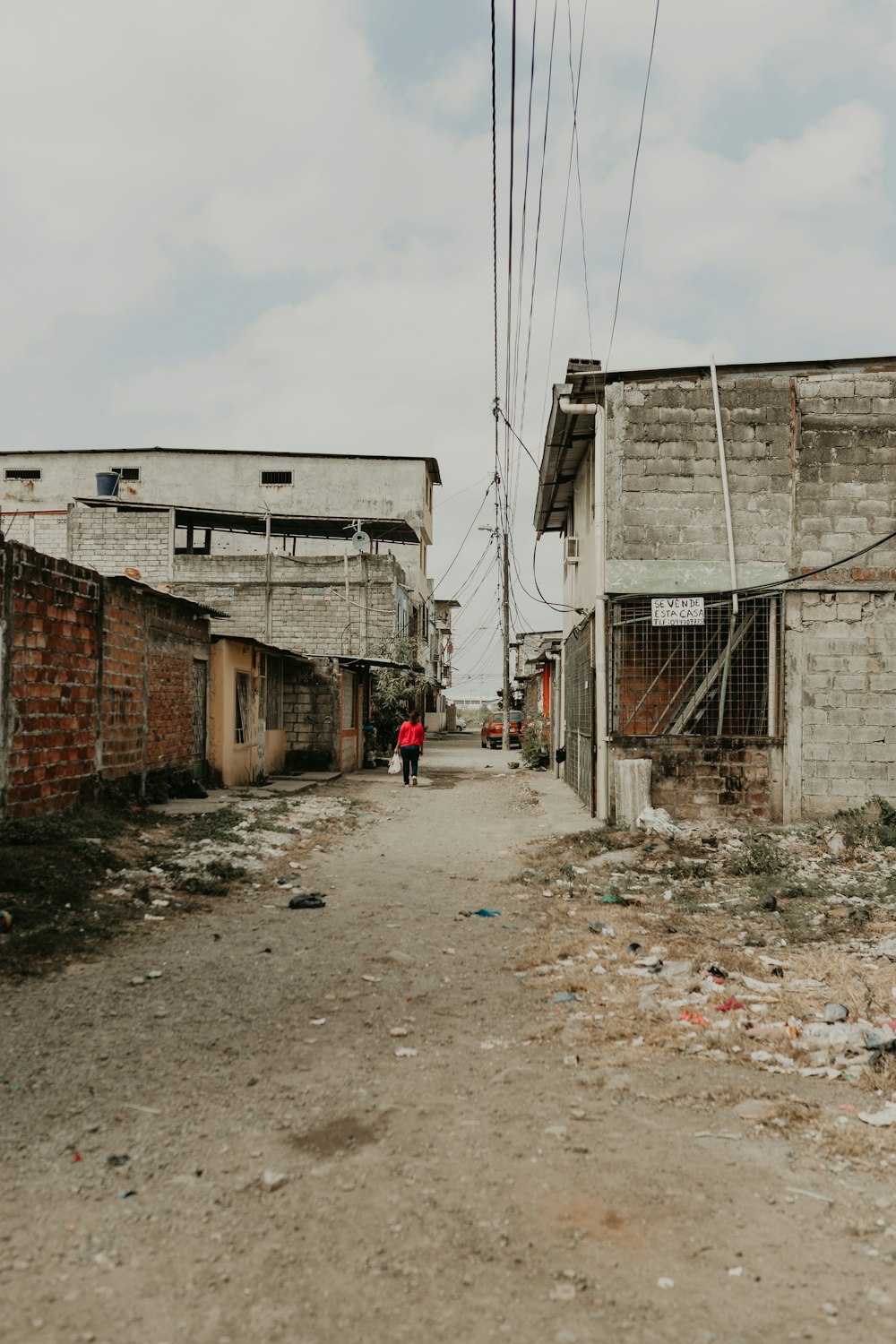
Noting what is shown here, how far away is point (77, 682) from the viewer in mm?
9875

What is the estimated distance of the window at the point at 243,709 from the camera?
16297mm

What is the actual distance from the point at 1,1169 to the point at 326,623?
23.3m

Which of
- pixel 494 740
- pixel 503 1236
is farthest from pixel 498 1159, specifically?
pixel 494 740

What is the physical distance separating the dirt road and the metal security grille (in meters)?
6.46

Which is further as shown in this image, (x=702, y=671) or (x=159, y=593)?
(x=159, y=593)

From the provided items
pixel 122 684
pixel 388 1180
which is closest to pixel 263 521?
pixel 122 684

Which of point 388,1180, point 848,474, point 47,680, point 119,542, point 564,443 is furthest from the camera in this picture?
point 119,542

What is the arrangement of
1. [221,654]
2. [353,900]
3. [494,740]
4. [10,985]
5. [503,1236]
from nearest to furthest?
1. [503,1236]
2. [10,985]
3. [353,900]
4. [221,654]
5. [494,740]

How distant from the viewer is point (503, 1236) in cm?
269

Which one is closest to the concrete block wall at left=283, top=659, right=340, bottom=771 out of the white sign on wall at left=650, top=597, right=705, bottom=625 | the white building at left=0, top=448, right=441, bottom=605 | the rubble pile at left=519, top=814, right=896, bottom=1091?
the white sign on wall at left=650, top=597, right=705, bottom=625

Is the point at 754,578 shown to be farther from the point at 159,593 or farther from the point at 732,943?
the point at 159,593

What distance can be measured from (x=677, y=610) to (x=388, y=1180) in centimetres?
886

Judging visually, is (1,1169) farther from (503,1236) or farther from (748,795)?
(748,795)

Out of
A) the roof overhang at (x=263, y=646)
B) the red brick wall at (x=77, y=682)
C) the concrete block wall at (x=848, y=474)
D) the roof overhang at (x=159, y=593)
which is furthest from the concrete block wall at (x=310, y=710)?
the concrete block wall at (x=848, y=474)
